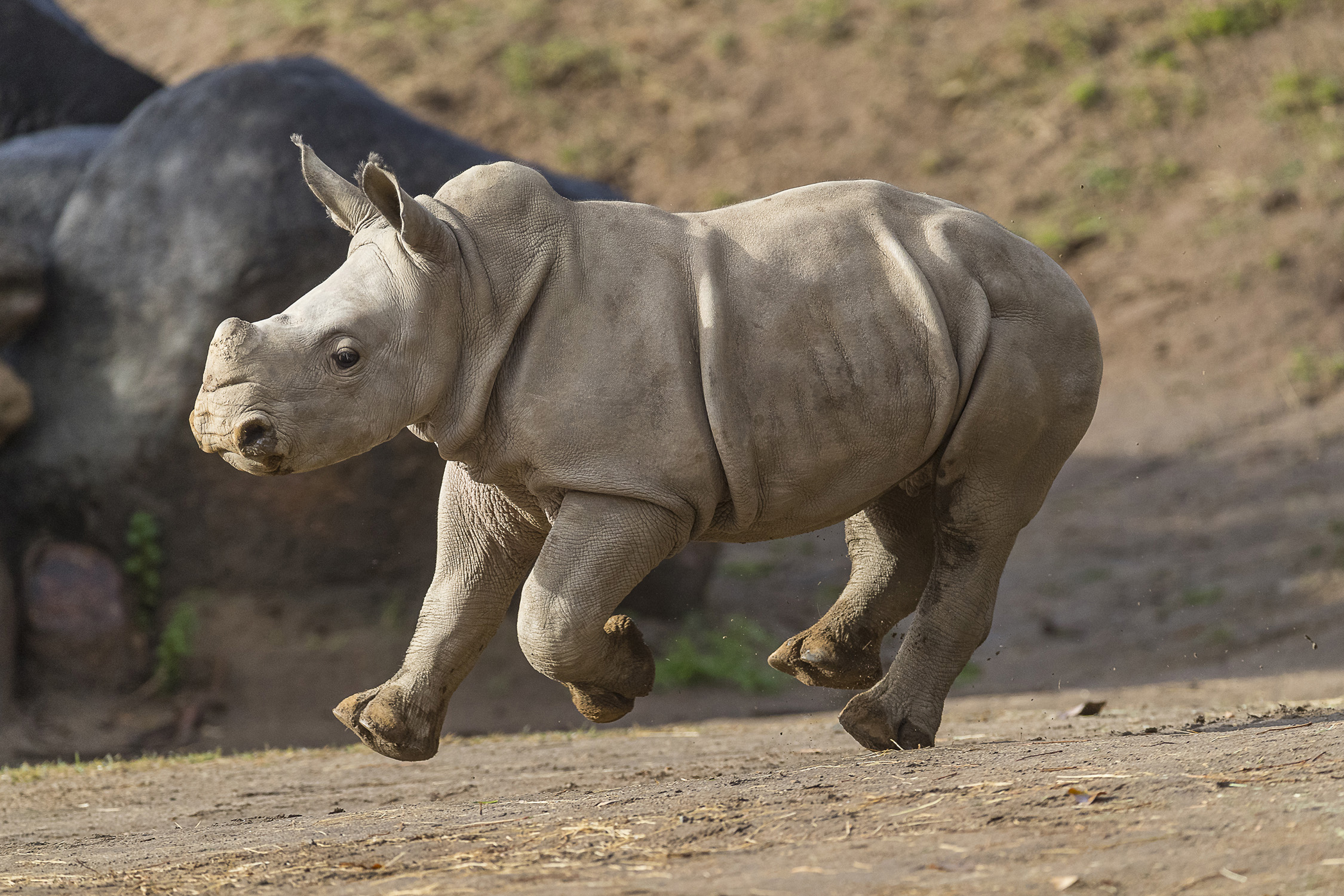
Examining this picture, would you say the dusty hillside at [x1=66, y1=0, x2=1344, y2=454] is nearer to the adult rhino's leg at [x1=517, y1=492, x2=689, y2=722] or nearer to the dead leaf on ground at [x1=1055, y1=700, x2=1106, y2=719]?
the dead leaf on ground at [x1=1055, y1=700, x2=1106, y2=719]

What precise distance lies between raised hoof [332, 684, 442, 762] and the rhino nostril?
0.84m

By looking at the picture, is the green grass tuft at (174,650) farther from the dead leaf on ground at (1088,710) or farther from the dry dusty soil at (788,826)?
the dead leaf on ground at (1088,710)

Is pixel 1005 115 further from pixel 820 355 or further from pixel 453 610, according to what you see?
pixel 453 610

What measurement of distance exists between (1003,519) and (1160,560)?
6.24 meters

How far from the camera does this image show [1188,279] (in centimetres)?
1330

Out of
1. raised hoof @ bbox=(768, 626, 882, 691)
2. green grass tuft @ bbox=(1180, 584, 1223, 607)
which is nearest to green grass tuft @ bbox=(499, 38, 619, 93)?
green grass tuft @ bbox=(1180, 584, 1223, 607)

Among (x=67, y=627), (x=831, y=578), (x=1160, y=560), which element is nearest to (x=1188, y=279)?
(x=1160, y=560)

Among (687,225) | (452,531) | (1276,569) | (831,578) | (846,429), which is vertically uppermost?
(687,225)

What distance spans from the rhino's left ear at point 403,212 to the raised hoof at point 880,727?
1.79m

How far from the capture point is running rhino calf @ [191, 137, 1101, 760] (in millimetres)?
3713

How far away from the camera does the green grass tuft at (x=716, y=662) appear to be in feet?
28.7

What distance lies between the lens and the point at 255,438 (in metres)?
3.58

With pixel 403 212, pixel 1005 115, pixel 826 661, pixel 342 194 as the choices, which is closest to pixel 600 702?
pixel 826 661

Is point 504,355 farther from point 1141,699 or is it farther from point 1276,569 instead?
point 1276,569
